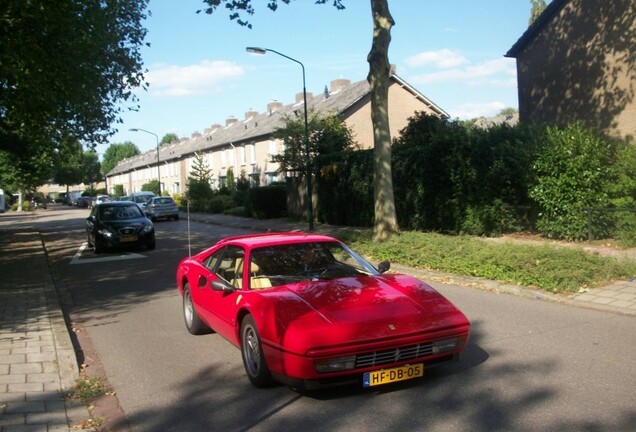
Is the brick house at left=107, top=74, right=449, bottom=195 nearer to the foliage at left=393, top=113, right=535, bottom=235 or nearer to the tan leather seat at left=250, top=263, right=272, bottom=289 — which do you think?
the foliage at left=393, top=113, right=535, bottom=235

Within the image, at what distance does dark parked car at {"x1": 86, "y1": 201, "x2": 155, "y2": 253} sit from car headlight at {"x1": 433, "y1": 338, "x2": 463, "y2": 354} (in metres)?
14.2

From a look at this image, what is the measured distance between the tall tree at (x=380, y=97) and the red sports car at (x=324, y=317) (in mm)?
8847

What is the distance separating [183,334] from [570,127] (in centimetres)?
1157

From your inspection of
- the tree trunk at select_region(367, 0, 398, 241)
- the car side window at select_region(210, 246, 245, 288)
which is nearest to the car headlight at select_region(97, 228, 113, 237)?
the tree trunk at select_region(367, 0, 398, 241)

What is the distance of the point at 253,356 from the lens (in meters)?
5.01

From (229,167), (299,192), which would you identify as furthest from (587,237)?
(229,167)

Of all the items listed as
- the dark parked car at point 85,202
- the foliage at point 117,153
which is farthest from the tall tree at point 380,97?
the foliage at point 117,153

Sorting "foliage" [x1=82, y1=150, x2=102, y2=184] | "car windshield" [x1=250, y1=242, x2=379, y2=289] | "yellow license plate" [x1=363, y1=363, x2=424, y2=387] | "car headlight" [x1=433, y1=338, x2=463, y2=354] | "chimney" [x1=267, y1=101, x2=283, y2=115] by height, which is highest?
"chimney" [x1=267, y1=101, x2=283, y2=115]

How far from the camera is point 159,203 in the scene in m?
35.2

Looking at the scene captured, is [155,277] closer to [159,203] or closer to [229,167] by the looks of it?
[159,203]

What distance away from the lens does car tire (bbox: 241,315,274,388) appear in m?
4.81

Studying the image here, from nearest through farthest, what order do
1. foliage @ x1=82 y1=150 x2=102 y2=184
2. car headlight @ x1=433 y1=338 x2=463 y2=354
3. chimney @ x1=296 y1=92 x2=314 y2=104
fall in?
1. car headlight @ x1=433 y1=338 x2=463 y2=354
2. chimney @ x1=296 y1=92 x2=314 y2=104
3. foliage @ x1=82 y1=150 x2=102 y2=184

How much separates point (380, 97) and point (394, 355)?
11.2 metres

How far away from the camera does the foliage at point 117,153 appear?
134837mm
